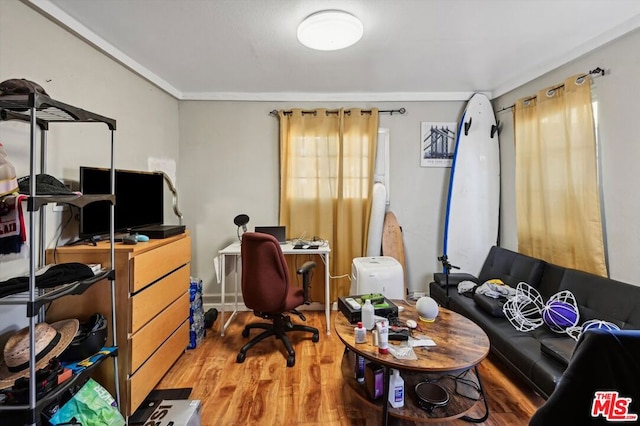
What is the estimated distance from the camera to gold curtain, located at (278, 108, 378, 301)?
3240 millimetres

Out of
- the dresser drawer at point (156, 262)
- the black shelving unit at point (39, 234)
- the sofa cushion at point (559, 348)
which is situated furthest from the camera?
the dresser drawer at point (156, 262)

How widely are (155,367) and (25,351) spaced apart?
2.83 ft

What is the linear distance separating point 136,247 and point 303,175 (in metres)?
1.91

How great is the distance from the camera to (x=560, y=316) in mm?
1916

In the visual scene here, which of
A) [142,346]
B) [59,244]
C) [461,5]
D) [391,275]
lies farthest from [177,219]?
[461,5]

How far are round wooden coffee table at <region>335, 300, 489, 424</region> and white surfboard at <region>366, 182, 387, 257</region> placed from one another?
50.6 inches

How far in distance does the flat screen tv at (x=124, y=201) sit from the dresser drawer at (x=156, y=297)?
473 millimetres

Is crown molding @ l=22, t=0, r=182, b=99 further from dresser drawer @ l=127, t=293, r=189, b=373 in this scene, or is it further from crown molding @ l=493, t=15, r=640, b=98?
crown molding @ l=493, t=15, r=640, b=98

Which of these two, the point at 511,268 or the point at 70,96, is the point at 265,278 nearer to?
the point at 70,96

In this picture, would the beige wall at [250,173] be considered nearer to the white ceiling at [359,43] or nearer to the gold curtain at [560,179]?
the white ceiling at [359,43]

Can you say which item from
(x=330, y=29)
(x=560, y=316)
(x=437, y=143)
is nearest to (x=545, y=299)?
(x=560, y=316)

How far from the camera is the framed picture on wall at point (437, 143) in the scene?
3.31 m

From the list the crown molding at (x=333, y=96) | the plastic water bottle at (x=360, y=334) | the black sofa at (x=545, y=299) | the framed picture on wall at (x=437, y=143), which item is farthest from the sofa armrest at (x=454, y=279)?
the crown molding at (x=333, y=96)

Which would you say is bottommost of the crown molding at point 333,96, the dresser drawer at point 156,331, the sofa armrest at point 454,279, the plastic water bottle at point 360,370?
the plastic water bottle at point 360,370
